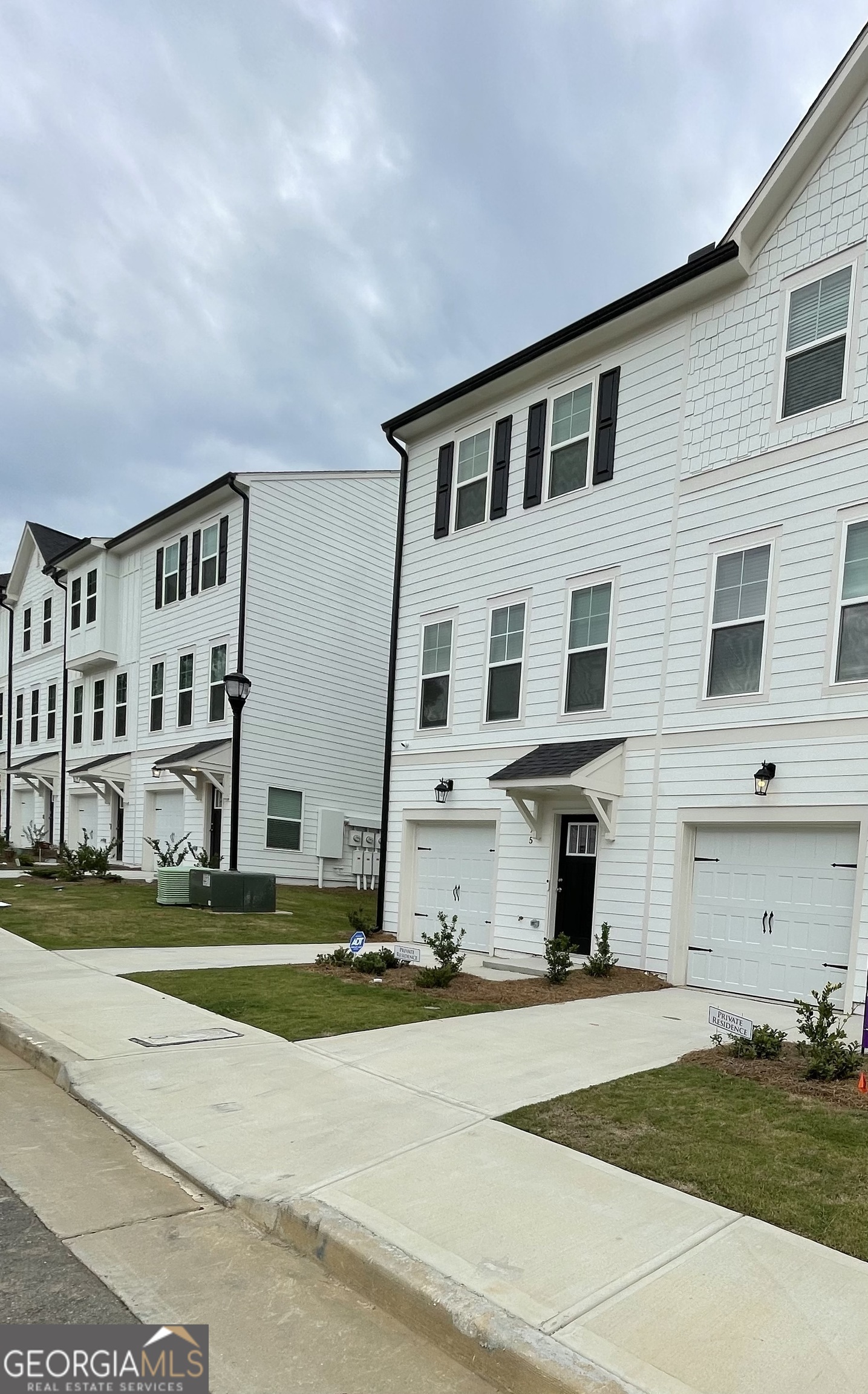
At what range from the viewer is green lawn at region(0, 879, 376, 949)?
1311 cm

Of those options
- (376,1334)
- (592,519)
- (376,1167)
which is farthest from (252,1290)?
(592,519)

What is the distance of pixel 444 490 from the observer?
15750mm

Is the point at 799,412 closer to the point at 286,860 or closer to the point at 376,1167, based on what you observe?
the point at 376,1167

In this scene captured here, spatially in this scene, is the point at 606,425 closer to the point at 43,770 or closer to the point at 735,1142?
the point at 735,1142

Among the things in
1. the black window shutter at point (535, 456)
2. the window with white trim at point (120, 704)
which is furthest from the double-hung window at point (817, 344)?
the window with white trim at point (120, 704)

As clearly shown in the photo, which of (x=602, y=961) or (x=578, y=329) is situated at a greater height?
(x=578, y=329)

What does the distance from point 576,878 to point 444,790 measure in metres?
2.84

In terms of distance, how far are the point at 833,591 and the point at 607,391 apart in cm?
481

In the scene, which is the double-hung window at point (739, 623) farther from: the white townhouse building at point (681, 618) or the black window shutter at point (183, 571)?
the black window shutter at point (183, 571)

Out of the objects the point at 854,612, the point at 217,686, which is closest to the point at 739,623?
the point at 854,612

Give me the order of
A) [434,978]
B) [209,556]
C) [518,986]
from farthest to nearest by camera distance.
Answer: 1. [209,556]
2. [518,986]
3. [434,978]

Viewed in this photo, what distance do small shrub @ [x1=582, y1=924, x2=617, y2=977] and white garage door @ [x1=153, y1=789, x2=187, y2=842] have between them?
1438 cm

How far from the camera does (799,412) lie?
1087cm

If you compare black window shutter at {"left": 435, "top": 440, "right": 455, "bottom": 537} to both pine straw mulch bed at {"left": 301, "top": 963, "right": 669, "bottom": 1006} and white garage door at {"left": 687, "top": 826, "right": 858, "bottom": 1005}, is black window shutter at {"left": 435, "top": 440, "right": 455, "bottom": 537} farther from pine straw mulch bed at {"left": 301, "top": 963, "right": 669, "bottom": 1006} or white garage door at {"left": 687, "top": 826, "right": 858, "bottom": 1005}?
pine straw mulch bed at {"left": 301, "top": 963, "right": 669, "bottom": 1006}
